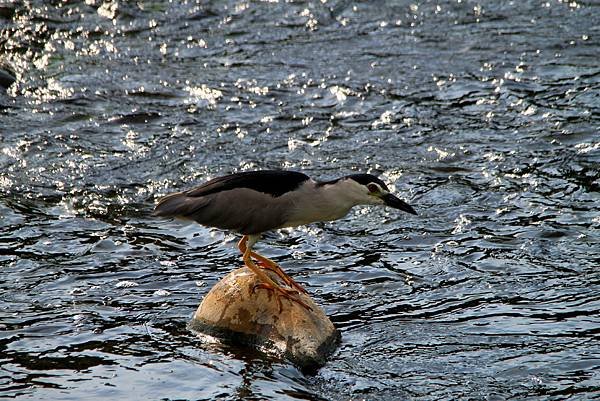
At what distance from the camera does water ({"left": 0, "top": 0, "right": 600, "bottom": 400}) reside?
22.5ft

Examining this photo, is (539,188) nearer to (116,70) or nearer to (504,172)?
(504,172)

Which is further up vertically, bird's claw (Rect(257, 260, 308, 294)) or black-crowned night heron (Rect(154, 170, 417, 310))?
black-crowned night heron (Rect(154, 170, 417, 310))

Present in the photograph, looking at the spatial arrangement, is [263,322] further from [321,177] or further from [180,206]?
[321,177]

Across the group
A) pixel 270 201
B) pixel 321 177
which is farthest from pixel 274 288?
pixel 321 177

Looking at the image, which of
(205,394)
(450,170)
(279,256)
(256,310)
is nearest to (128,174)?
(279,256)

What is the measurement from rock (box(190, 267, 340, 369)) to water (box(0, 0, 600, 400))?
114 mm

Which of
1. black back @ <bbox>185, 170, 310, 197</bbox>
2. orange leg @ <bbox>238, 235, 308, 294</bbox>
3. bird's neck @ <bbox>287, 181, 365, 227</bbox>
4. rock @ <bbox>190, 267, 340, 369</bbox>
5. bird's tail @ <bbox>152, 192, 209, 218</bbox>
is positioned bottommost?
rock @ <bbox>190, 267, 340, 369</bbox>

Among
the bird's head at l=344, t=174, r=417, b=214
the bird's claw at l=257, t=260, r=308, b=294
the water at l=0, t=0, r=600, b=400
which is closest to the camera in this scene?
the water at l=0, t=0, r=600, b=400

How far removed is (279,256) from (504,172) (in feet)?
8.33

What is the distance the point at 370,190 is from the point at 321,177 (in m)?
2.82

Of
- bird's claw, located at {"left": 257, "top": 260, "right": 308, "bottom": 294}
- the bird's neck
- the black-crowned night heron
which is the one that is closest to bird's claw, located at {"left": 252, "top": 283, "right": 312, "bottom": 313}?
bird's claw, located at {"left": 257, "top": 260, "right": 308, "bottom": 294}

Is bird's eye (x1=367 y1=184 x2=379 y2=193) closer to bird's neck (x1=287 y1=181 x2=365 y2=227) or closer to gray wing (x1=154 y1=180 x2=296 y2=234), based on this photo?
bird's neck (x1=287 y1=181 x2=365 y2=227)

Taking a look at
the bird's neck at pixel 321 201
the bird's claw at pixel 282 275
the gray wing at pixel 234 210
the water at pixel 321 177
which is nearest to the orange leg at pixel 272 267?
the bird's claw at pixel 282 275

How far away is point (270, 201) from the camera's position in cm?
756
